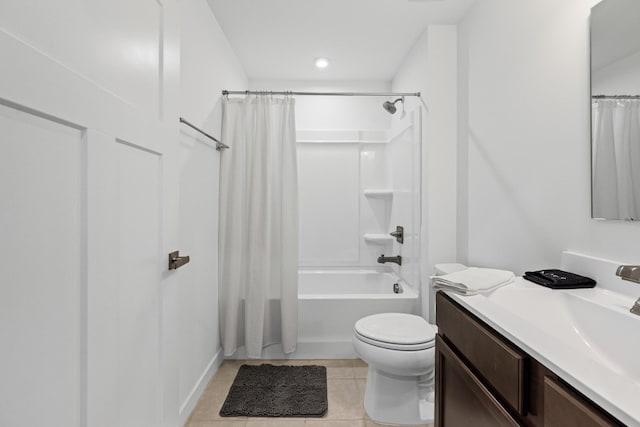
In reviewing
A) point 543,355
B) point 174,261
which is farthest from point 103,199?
point 543,355

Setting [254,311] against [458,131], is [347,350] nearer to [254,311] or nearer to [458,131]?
[254,311]

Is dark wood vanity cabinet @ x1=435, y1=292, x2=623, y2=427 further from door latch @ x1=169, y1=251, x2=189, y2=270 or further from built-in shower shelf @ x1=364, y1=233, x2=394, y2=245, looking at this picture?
built-in shower shelf @ x1=364, y1=233, x2=394, y2=245

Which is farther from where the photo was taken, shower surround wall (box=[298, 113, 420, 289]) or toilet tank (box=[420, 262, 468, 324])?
shower surround wall (box=[298, 113, 420, 289])

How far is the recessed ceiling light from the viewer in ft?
9.45

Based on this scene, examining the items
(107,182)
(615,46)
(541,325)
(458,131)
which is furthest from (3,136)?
(458,131)

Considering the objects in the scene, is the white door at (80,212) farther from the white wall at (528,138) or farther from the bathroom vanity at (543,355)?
the white wall at (528,138)

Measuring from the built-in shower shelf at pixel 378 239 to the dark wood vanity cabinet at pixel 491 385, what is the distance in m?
1.94

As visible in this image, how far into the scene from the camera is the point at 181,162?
1.77m

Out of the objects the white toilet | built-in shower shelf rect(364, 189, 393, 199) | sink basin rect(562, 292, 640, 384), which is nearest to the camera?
sink basin rect(562, 292, 640, 384)

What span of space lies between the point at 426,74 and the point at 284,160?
1148 millimetres

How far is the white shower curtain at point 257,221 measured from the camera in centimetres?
244

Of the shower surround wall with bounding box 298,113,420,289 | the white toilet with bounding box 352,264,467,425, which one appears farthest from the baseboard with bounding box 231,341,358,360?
the shower surround wall with bounding box 298,113,420,289

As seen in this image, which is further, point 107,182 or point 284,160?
point 284,160

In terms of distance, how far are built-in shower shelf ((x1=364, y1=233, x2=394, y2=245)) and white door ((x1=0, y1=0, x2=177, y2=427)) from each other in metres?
2.43
